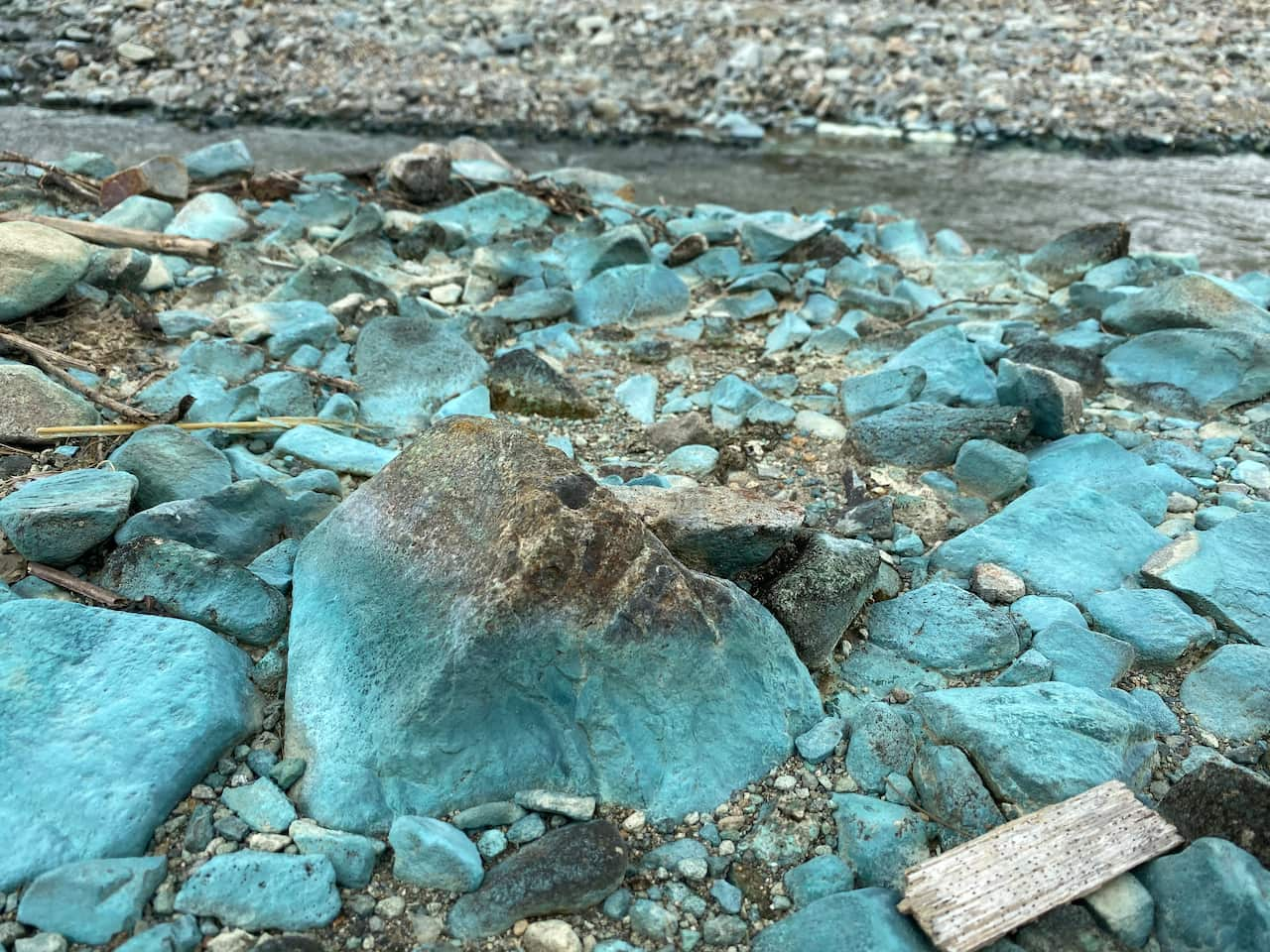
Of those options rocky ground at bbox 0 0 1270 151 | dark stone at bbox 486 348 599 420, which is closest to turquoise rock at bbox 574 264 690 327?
dark stone at bbox 486 348 599 420

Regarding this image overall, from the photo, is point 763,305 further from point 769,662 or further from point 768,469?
point 769,662

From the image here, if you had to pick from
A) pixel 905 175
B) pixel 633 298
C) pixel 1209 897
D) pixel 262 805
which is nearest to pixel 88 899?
pixel 262 805

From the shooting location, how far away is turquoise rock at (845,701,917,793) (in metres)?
1.75

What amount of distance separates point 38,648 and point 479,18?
9370 millimetres

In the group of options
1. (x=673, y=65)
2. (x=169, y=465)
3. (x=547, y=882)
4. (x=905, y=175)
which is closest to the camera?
(x=547, y=882)

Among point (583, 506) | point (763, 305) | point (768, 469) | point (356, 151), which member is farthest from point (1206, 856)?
point (356, 151)

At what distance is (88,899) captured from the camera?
56.3 inches

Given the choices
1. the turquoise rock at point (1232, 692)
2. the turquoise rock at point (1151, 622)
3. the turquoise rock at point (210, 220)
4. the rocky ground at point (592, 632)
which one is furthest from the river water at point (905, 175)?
the turquoise rock at point (1232, 692)

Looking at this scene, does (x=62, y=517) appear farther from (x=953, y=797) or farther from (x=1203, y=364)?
(x=1203, y=364)

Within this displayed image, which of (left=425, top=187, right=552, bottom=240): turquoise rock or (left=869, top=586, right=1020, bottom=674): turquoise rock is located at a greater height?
(left=869, top=586, right=1020, bottom=674): turquoise rock

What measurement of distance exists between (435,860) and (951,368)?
7.56 ft

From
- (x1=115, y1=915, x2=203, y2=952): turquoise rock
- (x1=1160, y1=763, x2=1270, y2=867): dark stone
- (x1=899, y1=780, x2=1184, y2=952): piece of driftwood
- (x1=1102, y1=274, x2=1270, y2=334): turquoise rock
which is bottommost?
(x1=1102, y1=274, x2=1270, y2=334): turquoise rock

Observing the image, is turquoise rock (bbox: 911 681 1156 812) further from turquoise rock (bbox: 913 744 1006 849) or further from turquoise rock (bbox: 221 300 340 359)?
turquoise rock (bbox: 221 300 340 359)

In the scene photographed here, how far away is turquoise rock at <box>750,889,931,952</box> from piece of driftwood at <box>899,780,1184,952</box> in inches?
1.1
